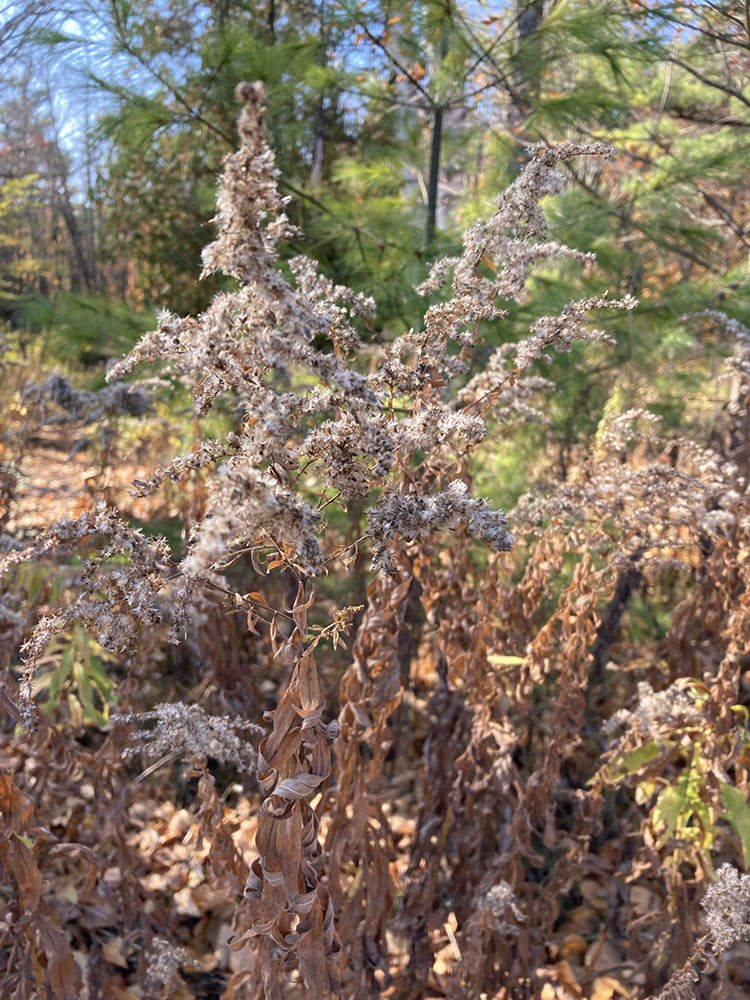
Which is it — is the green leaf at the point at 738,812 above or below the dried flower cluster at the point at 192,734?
below

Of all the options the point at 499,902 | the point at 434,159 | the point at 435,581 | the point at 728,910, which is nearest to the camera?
the point at 728,910

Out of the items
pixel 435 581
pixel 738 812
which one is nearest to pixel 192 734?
pixel 435 581

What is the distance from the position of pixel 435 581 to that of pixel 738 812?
0.78 meters

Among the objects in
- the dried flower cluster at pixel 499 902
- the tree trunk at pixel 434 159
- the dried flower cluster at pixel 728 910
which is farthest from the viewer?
the tree trunk at pixel 434 159

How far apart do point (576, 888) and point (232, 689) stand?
1.19 metres

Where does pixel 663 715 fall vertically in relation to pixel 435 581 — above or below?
below

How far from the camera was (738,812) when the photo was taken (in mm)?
1449

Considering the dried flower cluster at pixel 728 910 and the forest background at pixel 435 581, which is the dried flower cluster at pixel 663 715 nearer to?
the forest background at pixel 435 581

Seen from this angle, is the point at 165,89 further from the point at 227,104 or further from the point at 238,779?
the point at 238,779

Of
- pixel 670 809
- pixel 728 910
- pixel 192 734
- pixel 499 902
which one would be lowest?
pixel 499 902

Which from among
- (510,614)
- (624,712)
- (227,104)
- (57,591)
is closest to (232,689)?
(57,591)

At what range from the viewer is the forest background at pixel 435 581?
147 centimetres

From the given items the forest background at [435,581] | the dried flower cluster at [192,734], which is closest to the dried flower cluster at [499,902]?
the forest background at [435,581]

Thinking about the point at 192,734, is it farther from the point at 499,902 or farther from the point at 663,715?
the point at 663,715
